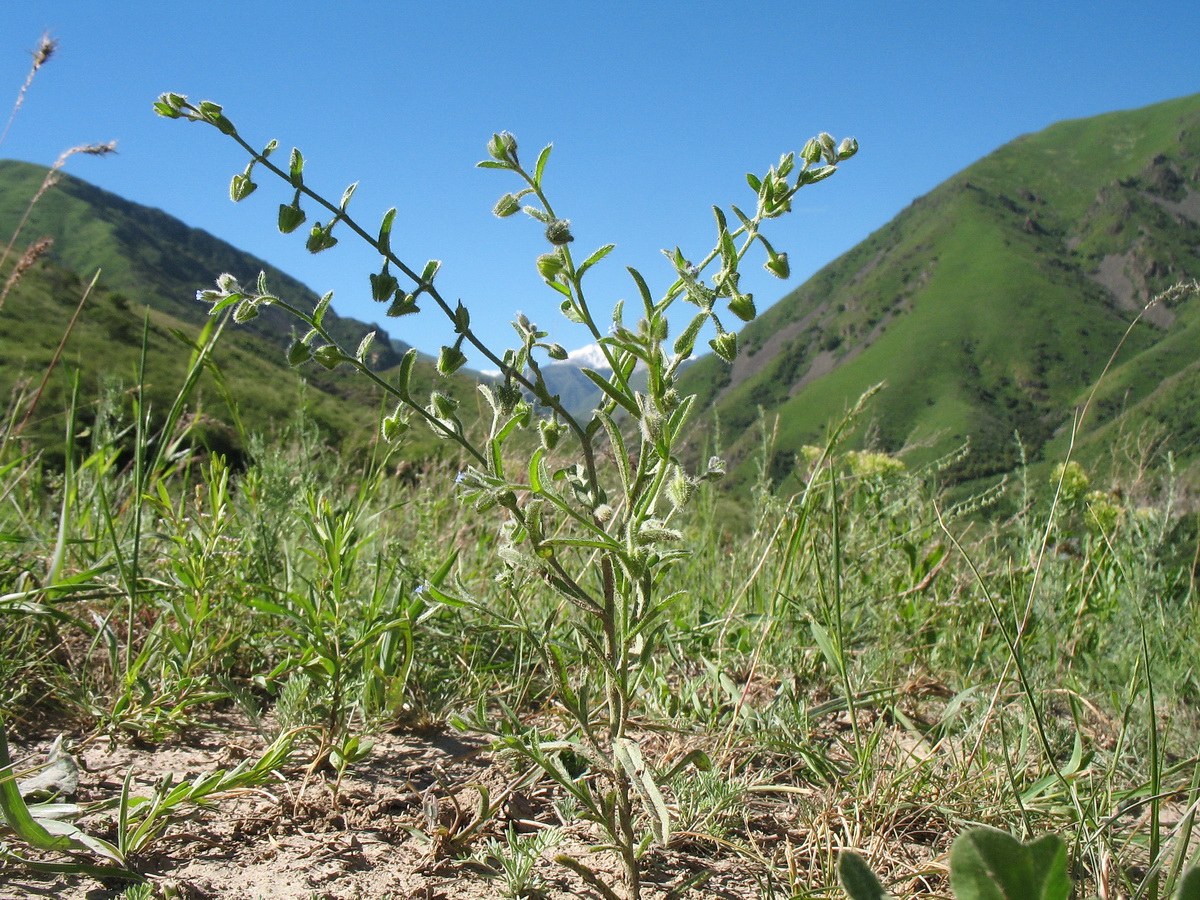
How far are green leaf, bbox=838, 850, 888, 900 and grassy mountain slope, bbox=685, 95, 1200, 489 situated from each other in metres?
95.7

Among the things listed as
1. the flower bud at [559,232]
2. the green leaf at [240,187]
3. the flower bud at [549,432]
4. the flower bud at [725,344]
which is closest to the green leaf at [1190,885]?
the flower bud at [725,344]

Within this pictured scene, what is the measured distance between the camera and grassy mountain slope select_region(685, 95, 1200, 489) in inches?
4633

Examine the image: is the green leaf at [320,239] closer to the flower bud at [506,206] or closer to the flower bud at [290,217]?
the flower bud at [290,217]

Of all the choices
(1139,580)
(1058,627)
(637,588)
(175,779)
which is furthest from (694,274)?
(1058,627)

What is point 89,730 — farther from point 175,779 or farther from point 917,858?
point 917,858

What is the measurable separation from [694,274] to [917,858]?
1.18 meters

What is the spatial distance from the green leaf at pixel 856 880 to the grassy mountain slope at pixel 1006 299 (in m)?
95.7

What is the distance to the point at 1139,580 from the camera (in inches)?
87.8

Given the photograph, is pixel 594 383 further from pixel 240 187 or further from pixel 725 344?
pixel 240 187

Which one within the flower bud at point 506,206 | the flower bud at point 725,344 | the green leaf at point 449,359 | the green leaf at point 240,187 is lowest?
the flower bud at point 725,344

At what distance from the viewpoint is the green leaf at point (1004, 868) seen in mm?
837

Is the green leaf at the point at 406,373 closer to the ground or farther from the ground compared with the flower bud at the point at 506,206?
closer to the ground

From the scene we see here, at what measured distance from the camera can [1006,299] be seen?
13462 centimetres

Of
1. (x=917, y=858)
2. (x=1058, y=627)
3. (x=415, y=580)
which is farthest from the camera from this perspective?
(x=1058, y=627)
